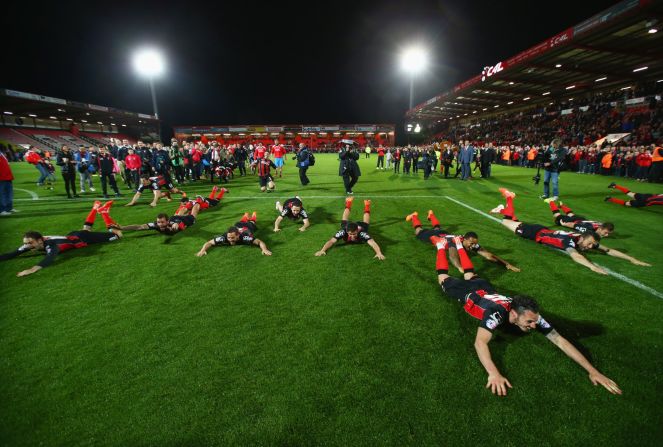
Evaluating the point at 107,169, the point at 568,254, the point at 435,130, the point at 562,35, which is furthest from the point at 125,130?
the point at 568,254

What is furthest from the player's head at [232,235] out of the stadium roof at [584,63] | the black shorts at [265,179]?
the stadium roof at [584,63]

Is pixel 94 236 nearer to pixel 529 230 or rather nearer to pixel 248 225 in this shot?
pixel 248 225

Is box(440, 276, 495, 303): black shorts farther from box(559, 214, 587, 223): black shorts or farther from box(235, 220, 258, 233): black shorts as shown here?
box(559, 214, 587, 223): black shorts

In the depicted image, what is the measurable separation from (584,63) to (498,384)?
98.4 feet

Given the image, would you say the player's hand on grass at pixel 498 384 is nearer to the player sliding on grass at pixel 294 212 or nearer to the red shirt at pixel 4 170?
the player sliding on grass at pixel 294 212

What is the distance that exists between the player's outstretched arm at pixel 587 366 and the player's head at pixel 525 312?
0.28 m

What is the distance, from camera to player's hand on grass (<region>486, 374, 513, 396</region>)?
2.61m

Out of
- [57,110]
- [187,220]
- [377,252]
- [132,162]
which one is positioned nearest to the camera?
[377,252]

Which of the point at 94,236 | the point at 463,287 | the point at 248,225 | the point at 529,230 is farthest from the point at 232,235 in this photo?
the point at 529,230

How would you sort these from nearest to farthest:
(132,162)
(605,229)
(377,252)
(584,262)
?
(584,262)
(377,252)
(605,229)
(132,162)

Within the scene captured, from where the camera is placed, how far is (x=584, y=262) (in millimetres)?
4949

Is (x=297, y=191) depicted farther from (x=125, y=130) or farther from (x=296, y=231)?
(x=125, y=130)

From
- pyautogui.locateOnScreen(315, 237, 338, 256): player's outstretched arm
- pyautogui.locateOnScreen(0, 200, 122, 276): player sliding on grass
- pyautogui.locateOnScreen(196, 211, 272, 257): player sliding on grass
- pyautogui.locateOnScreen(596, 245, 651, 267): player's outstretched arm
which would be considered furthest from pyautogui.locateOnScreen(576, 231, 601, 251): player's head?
pyautogui.locateOnScreen(0, 200, 122, 276): player sliding on grass

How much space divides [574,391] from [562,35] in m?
23.9
